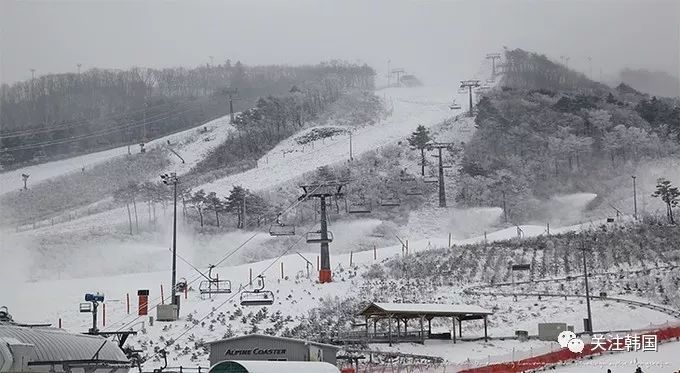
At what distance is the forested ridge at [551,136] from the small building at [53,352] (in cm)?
5049

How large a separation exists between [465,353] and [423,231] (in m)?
31.7

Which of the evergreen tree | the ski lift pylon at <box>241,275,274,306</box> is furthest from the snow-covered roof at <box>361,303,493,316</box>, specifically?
the evergreen tree

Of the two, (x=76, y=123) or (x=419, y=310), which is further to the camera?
(x=76, y=123)

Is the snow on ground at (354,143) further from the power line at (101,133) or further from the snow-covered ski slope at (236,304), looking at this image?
the snow-covered ski slope at (236,304)

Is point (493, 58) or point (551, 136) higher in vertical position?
point (493, 58)

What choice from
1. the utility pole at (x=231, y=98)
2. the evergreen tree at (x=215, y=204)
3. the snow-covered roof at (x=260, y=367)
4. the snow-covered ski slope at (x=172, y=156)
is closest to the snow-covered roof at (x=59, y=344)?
the snow-covered roof at (x=260, y=367)

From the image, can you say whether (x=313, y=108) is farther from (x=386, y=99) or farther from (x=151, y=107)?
(x=151, y=107)

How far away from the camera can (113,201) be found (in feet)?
238

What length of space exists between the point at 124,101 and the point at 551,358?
215ft

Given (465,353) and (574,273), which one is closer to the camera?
(465,353)

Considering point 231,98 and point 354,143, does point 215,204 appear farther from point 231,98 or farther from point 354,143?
point 231,98

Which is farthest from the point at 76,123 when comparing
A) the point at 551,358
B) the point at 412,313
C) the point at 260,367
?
the point at 260,367

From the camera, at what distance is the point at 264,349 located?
27266mm

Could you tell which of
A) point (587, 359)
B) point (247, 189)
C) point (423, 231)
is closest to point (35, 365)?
point (587, 359)
